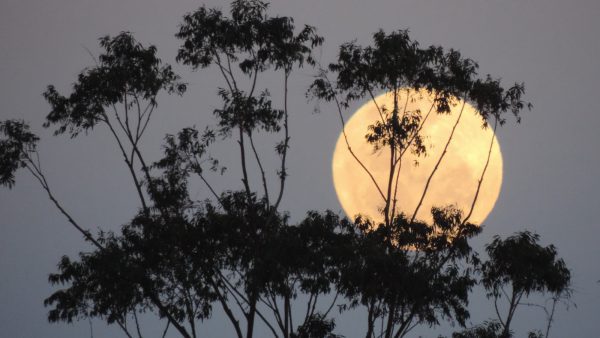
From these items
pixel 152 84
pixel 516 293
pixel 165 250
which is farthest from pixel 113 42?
pixel 516 293

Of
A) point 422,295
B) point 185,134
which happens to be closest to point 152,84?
point 185,134

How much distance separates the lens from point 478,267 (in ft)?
144

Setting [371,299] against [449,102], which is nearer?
[371,299]

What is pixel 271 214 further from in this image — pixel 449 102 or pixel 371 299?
pixel 449 102

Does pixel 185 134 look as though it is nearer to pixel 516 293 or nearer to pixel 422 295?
pixel 422 295

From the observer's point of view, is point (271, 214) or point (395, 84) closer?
point (271, 214)

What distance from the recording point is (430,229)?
43.7 m

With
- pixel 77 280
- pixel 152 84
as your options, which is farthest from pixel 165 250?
pixel 152 84

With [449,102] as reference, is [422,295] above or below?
below

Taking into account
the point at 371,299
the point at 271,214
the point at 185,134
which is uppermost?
the point at 185,134

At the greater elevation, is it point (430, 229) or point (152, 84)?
point (152, 84)

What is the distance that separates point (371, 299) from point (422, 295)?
78.8 inches

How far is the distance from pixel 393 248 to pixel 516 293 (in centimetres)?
490

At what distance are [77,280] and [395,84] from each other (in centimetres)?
1431
